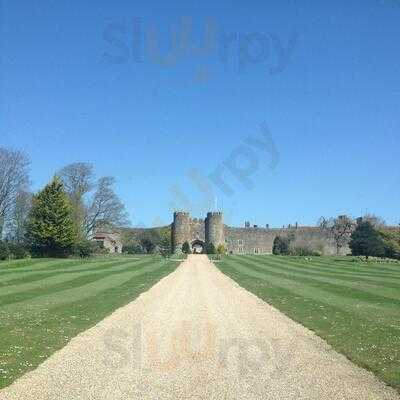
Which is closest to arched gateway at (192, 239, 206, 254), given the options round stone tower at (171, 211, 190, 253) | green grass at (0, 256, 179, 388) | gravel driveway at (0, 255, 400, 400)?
round stone tower at (171, 211, 190, 253)

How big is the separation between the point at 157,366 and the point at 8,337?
3.14 m

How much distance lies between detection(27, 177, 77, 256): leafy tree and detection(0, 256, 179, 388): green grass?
22320 millimetres

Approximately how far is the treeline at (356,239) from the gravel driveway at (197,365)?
141 feet

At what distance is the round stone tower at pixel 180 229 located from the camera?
7744 centimetres

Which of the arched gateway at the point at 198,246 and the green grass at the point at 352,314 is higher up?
the arched gateway at the point at 198,246

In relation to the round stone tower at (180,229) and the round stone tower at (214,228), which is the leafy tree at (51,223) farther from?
the round stone tower at (214,228)

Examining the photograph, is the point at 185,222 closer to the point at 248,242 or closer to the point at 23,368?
the point at 248,242

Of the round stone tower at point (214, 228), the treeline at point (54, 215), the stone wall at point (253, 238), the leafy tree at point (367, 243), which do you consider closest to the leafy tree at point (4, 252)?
the treeline at point (54, 215)

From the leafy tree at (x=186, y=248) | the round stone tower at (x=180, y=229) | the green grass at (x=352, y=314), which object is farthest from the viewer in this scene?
the round stone tower at (x=180, y=229)

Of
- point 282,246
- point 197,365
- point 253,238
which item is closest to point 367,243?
point 282,246

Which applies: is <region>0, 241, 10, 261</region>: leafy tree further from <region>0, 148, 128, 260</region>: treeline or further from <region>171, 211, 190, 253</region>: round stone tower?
<region>171, 211, 190, 253</region>: round stone tower

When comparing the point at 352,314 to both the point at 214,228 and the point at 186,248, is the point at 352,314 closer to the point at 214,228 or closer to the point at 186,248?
the point at 186,248

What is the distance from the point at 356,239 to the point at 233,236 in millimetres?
33396

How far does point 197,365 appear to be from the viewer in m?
7.73
